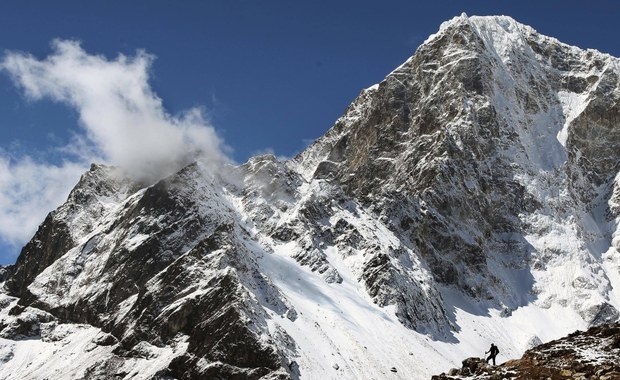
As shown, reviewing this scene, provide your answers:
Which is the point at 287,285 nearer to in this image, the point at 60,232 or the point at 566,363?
the point at 60,232

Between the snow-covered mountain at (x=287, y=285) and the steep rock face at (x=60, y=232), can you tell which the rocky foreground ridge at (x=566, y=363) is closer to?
the snow-covered mountain at (x=287, y=285)

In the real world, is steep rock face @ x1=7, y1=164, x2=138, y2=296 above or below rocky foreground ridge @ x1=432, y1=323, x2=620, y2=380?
above

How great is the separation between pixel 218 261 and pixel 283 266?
25.3 m

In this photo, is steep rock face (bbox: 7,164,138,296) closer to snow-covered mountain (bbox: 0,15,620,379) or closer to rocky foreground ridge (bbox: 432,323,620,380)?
snow-covered mountain (bbox: 0,15,620,379)

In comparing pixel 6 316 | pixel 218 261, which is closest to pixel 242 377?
pixel 218 261

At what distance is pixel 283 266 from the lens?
16388 centimetres

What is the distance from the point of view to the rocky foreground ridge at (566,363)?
35969 millimetres

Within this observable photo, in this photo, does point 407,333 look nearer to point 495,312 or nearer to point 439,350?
point 439,350

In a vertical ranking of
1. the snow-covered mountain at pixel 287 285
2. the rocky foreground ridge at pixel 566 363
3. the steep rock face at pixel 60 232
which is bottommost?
the rocky foreground ridge at pixel 566 363

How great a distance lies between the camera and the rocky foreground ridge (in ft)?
118

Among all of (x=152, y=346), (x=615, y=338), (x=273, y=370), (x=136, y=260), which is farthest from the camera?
(x=136, y=260)

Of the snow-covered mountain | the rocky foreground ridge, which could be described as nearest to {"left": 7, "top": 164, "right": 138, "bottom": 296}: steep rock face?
the snow-covered mountain

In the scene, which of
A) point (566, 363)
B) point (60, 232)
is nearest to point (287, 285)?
point (60, 232)

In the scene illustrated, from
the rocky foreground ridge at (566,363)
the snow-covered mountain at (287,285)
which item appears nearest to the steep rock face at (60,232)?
the snow-covered mountain at (287,285)
